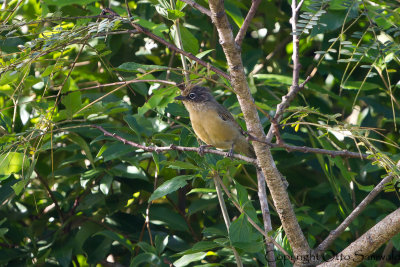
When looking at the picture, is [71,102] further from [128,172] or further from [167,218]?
[167,218]

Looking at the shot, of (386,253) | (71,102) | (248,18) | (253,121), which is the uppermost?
(248,18)

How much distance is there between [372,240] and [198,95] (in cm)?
245

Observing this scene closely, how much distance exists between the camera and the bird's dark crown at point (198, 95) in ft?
14.4

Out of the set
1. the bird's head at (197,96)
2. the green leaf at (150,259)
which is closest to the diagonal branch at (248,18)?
the green leaf at (150,259)

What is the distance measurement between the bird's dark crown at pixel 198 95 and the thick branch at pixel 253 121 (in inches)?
73.7

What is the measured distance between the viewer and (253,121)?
246 centimetres

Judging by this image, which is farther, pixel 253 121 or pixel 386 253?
pixel 386 253

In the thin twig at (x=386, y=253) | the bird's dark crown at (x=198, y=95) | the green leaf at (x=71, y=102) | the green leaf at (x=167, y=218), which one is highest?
the green leaf at (x=71, y=102)

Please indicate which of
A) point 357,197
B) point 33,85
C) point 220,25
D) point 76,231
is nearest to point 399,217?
point 220,25

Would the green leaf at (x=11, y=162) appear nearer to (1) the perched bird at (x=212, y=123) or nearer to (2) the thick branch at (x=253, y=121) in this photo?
(2) the thick branch at (x=253, y=121)

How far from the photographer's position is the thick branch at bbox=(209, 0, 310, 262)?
7.33ft

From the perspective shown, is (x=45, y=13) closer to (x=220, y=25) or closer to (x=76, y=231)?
(x=76, y=231)

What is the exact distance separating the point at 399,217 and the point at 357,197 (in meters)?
2.00

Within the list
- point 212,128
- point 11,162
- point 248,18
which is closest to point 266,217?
point 248,18
